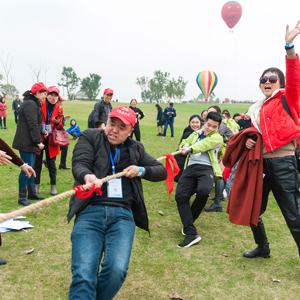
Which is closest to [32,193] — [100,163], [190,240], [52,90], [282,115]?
[52,90]

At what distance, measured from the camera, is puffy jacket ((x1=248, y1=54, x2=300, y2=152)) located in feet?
10.00

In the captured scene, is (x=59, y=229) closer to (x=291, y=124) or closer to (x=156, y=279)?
(x=156, y=279)

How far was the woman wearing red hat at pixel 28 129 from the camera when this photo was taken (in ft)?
17.9

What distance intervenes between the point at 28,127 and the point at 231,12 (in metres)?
37.4

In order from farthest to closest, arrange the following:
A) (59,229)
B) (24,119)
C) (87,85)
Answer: (87,85) → (24,119) → (59,229)

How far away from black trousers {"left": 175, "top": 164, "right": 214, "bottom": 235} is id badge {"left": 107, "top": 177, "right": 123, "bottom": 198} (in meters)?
1.93

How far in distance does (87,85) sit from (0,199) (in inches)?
4426

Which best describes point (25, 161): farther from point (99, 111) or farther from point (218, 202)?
point (218, 202)

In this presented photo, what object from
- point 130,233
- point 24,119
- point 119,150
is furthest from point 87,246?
point 24,119

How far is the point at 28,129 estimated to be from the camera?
5.54 meters

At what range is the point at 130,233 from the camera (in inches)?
104

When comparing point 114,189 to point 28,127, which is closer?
point 114,189

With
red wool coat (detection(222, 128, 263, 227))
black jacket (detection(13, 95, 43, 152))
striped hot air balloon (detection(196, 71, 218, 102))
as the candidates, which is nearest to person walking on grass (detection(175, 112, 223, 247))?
red wool coat (detection(222, 128, 263, 227))

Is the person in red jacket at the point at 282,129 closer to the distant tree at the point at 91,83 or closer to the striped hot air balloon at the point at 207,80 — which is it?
the striped hot air balloon at the point at 207,80
